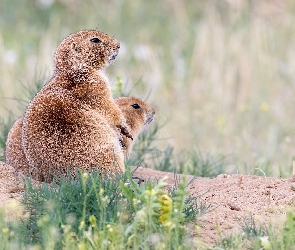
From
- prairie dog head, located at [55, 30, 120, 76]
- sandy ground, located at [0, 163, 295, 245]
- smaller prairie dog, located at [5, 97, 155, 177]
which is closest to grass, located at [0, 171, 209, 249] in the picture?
sandy ground, located at [0, 163, 295, 245]

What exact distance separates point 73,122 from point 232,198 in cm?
114

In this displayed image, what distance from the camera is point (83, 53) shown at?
16.8ft

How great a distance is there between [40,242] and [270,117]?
607 cm

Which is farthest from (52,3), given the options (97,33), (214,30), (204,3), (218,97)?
(97,33)

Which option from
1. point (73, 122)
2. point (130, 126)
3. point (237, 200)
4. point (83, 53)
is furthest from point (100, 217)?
point (130, 126)

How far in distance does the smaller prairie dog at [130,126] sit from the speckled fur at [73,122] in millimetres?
252

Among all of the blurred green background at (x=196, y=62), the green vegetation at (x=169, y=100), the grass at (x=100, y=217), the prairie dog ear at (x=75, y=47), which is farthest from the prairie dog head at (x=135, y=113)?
the blurred green background at (x=196, y=62)

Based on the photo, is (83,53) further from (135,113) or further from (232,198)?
(232,198)

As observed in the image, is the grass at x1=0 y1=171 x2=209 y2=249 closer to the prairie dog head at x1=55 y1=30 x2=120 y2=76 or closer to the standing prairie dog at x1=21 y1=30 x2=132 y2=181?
the standing prairie dog at x1=21 y1=30 x2=132 y2=181

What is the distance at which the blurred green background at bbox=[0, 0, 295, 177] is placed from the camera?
9383mm

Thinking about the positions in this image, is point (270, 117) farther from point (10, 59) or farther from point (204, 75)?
point (10, 59)

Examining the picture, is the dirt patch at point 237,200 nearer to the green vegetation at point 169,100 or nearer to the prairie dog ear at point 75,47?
the green vegetation at point 169,100

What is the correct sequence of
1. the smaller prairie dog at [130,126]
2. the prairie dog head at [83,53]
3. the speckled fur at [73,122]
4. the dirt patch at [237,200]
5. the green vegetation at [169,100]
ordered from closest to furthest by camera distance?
the green vegetation at [169,100]
the dirt patch at [237,200]
the speckled fur at [73,122]
the prairie dog head at [83,53]
the smaller prairie dog at [130,126]

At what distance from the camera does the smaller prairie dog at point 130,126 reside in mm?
5207
